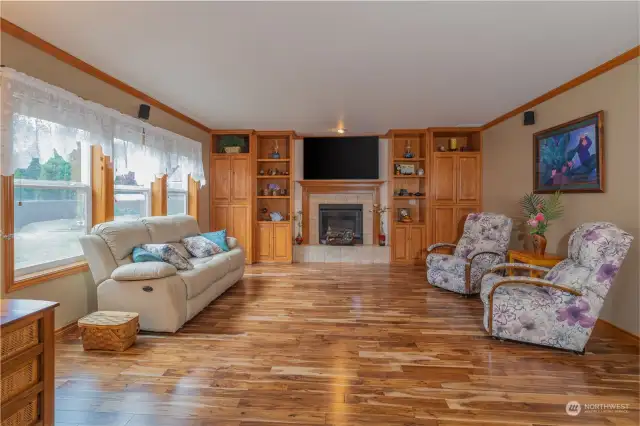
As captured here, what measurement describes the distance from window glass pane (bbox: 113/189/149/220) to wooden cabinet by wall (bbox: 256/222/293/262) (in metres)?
2.36

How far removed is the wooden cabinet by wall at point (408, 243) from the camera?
6.19m

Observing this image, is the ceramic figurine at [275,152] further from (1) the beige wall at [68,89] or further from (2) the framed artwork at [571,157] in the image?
(2) the framed artwork at [571,157]

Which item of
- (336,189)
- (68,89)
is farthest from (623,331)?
(68,89)

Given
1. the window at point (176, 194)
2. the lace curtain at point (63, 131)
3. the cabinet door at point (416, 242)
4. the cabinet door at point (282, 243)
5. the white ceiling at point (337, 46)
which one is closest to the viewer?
the white ceiling at point (337, 46)

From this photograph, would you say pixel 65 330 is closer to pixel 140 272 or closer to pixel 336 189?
pixel 140 272

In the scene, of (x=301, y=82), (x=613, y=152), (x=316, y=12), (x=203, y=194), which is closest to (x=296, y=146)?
(x=203, y=194)

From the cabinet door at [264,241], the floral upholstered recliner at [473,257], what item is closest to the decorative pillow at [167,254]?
the cabinet door at [264,241]

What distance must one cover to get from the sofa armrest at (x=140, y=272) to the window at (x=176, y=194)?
7.08 ft

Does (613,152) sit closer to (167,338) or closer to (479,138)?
(479,138)

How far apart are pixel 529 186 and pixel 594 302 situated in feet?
7.63

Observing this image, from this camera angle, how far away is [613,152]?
3080 millimetres

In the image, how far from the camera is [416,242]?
621 centimetres

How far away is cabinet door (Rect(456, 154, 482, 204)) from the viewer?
5.99 m

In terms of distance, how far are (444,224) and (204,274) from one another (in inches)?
173
